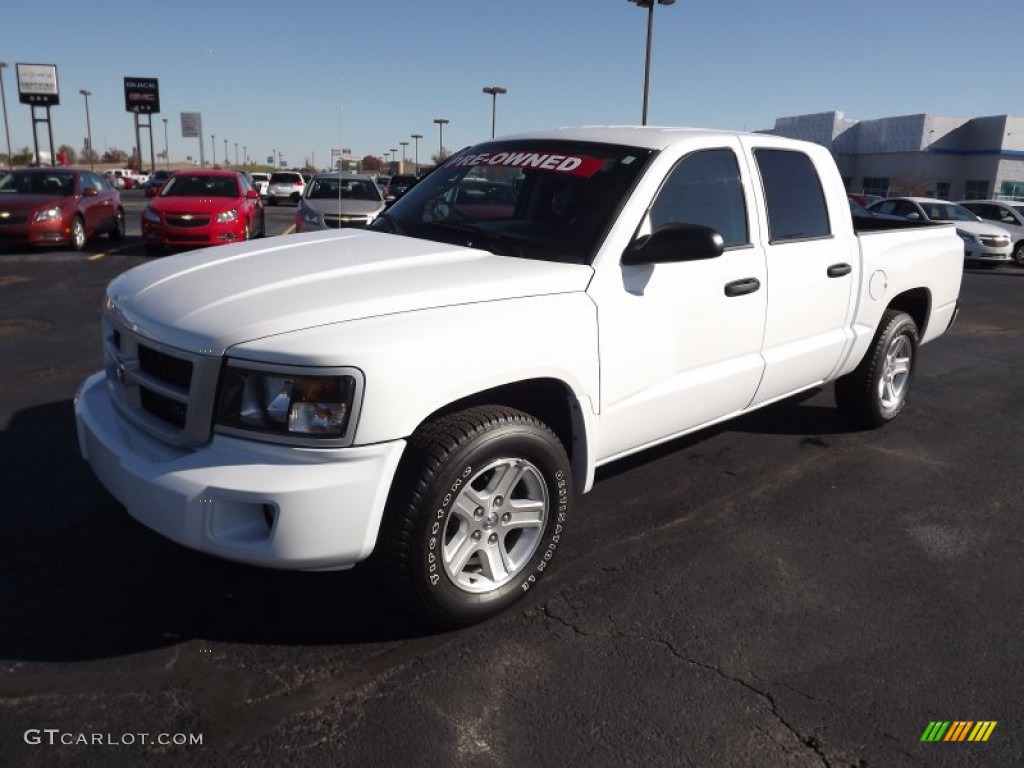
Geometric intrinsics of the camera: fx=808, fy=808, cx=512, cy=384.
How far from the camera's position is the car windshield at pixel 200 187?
49.6 ft

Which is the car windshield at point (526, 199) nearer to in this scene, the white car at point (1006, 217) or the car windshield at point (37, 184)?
the car windshield at point (37, 184)

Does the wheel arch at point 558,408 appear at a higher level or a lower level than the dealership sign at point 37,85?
lower

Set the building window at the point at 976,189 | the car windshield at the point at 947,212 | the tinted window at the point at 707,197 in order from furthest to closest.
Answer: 1. the building window at the point at 976,189
2. the car windshield at the point at 947,212
3. the tinted window at the point at 707,197

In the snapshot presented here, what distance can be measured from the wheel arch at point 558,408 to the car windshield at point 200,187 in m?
13.4

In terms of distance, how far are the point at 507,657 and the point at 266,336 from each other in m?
1.42

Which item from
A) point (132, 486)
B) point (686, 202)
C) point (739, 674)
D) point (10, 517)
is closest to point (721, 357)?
point (686, 202)

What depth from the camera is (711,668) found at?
2.89 meters

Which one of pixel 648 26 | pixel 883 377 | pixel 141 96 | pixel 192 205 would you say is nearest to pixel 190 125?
pixel 141 96

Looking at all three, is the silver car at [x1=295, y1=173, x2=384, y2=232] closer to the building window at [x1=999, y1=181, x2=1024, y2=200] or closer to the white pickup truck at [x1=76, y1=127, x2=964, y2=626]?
the white pickup truck at [x1=76, y1=127, x2=964, y2=626]

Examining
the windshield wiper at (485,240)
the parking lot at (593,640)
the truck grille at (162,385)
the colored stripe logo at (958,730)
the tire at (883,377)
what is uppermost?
the windshield wiper at (485,240)

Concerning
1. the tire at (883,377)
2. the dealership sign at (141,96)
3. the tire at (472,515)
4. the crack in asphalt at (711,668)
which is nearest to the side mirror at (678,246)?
the tire at (472,515)

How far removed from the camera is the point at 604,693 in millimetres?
2727

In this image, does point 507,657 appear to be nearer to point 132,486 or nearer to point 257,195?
point 132,486

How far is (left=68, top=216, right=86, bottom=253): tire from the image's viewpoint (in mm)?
14648
